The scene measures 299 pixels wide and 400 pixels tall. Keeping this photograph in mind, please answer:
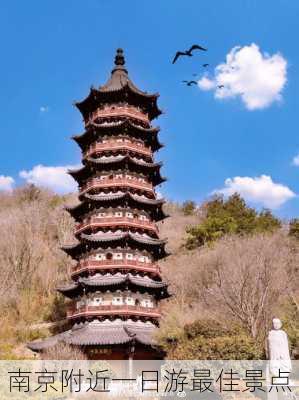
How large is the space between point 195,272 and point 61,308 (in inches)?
454

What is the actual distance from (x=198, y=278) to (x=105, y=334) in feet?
49.0

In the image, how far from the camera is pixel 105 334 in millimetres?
29656

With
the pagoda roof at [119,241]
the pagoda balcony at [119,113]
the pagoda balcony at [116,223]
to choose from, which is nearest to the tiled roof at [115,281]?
the pagoda roof at [119,241]

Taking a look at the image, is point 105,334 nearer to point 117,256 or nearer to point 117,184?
point 117,256

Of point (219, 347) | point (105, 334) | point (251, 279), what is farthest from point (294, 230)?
point (219, 347)

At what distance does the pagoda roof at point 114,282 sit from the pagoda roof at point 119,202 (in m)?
4.72

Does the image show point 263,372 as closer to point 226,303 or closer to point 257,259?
point 226,303

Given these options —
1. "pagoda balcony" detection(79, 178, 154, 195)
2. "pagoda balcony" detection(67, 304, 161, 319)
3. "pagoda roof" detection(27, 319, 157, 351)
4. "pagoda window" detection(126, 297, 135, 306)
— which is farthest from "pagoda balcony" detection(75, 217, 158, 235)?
"pagoda roof" detection(27, 319, 157, 351)

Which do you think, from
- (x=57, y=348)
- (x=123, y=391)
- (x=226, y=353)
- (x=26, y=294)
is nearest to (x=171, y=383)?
(x=226, y=353)

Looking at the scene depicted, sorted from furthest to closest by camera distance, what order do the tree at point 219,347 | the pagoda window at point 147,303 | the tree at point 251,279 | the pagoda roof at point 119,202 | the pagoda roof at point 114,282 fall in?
the pagoda roof at point 119,202, the pagoda window at point 147,303, the pagoda roof at point 114,282, the tree at point 251,279, the tree at point 219,347

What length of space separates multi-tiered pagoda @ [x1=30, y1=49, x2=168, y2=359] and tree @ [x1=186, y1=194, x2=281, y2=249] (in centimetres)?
1261

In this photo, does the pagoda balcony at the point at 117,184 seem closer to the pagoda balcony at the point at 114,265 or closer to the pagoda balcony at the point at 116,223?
the pagoda balcony at the point at 116,223

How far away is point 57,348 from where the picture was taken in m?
27.9

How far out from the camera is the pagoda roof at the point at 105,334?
94.0ft
